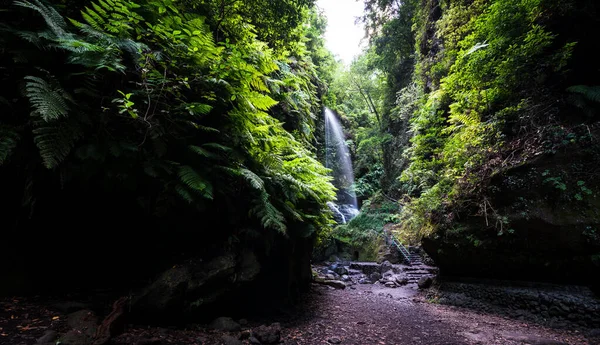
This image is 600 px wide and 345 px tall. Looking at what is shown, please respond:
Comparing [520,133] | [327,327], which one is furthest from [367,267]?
[327,327]

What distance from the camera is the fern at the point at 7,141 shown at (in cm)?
190

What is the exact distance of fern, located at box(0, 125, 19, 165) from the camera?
1900 mm

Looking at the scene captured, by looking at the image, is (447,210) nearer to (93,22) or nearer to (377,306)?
(377,306)

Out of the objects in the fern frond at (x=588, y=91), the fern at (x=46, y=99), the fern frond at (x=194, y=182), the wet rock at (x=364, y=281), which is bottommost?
the wet rock at (x=364, y=281)

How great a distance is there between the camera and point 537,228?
17.9 ft

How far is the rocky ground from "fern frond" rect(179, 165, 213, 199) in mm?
1551

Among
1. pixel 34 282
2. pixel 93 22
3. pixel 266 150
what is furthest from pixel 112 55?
pixel 34 282

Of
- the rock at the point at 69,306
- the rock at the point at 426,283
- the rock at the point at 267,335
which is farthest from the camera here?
the rock at the point at 426,283

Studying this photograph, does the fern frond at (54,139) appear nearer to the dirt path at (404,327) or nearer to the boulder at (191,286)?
the boulder at (191,286)

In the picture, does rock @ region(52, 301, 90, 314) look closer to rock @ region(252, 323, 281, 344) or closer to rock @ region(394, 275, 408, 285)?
rock @ region(252, 323, 281, 344)

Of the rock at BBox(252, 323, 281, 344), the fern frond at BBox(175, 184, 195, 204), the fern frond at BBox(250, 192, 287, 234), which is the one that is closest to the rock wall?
the rock at BBox(252, 323, 281, 344)

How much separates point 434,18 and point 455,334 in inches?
563

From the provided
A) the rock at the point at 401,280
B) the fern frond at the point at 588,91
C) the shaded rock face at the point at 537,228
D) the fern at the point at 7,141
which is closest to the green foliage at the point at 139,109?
the fern at the point at 7,141

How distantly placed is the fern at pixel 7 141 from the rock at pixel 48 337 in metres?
1.49
